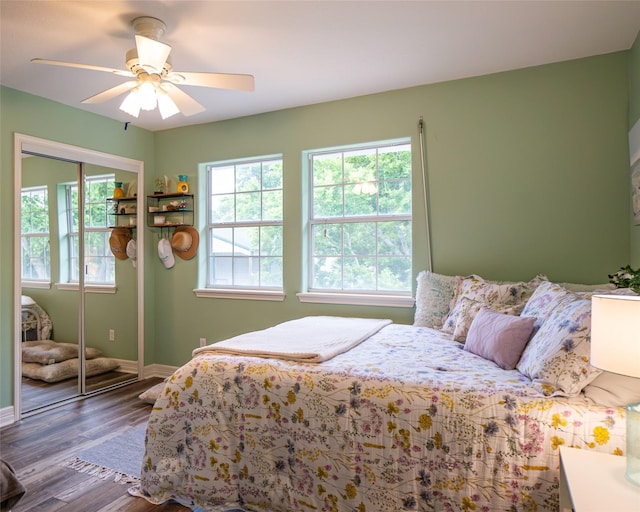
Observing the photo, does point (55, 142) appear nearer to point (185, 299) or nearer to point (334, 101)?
point (185, 299)

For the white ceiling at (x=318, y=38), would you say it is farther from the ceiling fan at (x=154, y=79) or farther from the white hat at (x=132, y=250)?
the white hat at (x=132, y=250)

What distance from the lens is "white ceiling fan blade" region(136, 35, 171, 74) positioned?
73.6 inches

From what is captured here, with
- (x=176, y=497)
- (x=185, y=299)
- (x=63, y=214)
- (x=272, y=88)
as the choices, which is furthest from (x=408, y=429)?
(x=63, y=214)

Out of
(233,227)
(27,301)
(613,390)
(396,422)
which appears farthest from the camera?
(233,227)

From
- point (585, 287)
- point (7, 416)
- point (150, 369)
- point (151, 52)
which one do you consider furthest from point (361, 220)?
point (7, 416)

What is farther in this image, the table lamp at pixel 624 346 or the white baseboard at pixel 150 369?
the white baseboard at pixel 150 369

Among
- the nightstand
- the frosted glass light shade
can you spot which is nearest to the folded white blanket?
the nightstand

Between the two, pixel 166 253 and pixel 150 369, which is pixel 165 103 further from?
pixel 150 369

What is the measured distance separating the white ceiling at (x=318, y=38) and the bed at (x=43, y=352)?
5.85ft

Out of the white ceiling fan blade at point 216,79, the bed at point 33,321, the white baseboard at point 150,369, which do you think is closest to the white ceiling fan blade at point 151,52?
the white ceiling fan blade at point 216,79

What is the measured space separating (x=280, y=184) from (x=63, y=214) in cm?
189

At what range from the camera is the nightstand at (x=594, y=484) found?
1.09 metres

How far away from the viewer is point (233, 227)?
4.02m

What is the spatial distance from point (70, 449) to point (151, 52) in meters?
2.43
